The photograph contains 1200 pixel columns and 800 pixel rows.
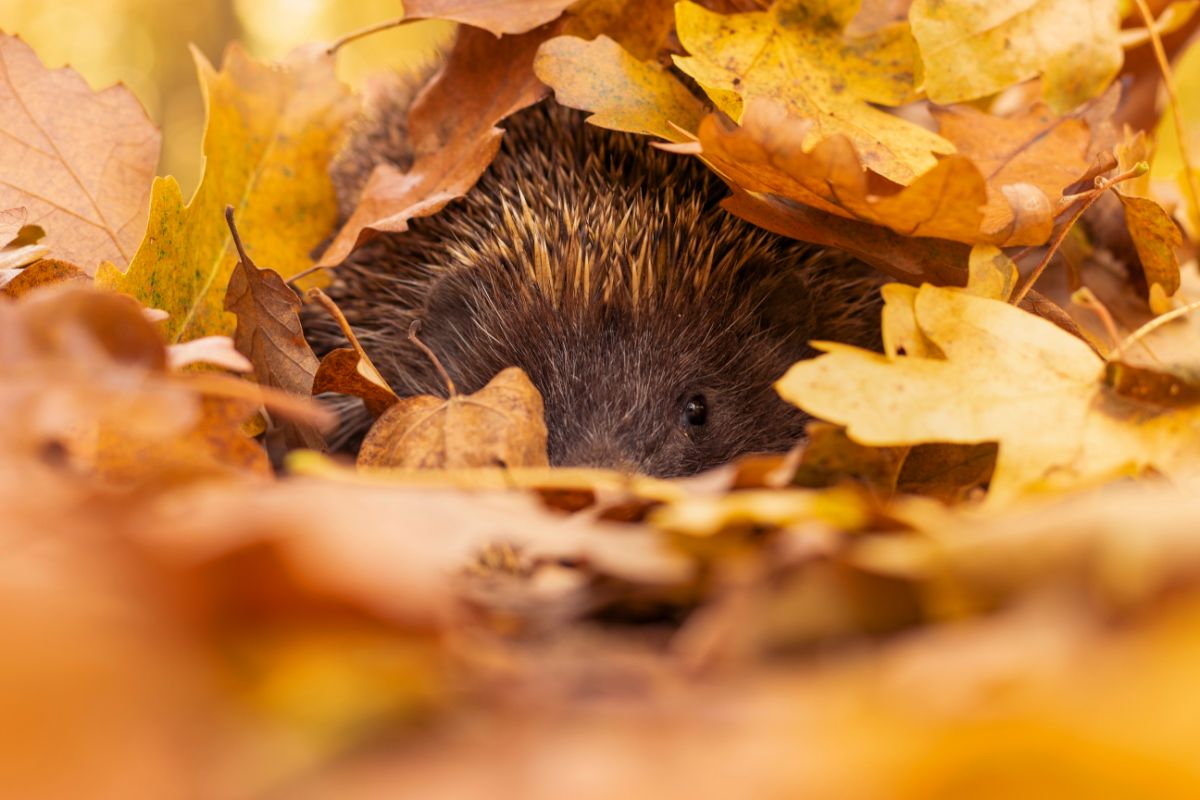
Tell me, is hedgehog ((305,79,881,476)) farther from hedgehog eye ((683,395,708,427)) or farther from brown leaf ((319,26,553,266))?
brown leaf ((319,26,553,266))

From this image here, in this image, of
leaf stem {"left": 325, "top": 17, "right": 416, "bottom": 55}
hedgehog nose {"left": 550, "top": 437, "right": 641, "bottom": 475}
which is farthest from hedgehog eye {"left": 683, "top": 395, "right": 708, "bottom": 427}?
leaf stem {"left": 325, "top": 17, "right": 416, "bottom": 55}

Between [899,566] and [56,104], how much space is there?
2.23m

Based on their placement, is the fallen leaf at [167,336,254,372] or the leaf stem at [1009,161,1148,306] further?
the leaf stem at [1009,161,1148,306]

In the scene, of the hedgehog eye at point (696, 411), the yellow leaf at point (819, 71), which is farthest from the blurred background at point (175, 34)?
the hedgehog eye at point (696, 411)

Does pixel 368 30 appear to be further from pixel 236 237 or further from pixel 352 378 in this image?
pixel 352 378

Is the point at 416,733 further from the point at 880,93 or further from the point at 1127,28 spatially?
the point at 1127,28

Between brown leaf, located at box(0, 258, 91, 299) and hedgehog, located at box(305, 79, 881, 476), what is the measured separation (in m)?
0.89

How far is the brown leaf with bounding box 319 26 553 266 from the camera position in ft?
8.40

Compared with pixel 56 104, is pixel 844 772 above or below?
below

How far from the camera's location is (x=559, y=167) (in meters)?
2.78

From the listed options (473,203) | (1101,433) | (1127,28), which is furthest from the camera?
(1127,28)

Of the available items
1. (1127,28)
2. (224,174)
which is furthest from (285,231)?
(1127,28)

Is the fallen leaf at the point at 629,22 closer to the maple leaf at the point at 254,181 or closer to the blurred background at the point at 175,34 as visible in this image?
the maple leaf at the point at 254,181

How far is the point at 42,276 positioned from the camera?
7.00 ft
